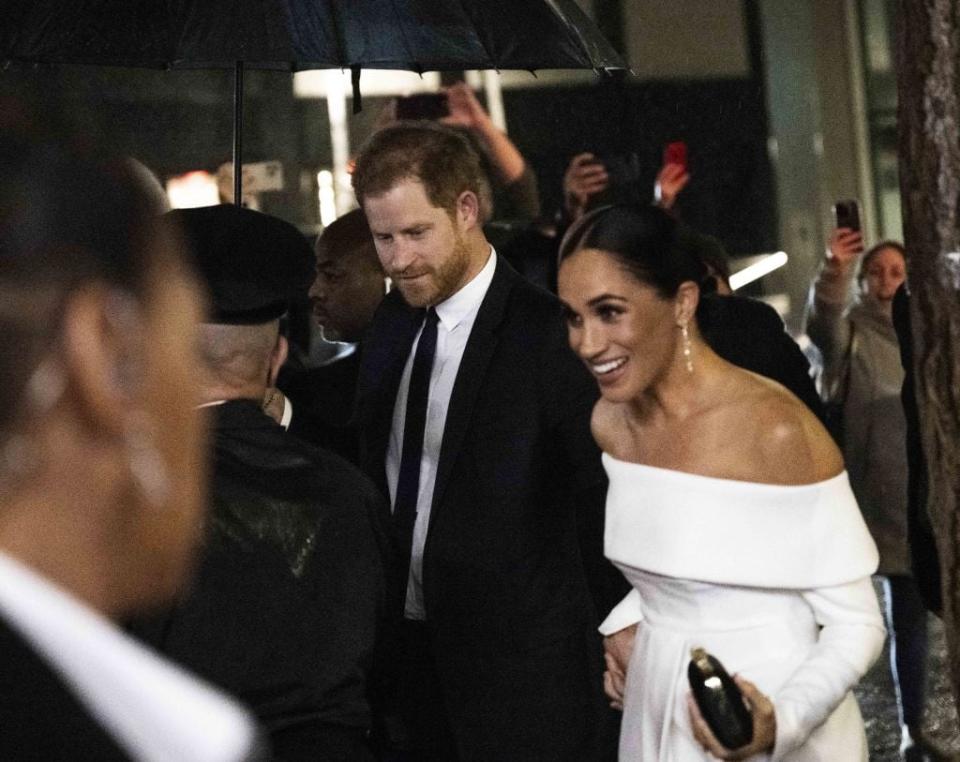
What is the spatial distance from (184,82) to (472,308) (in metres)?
11.9

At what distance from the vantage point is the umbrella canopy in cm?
455

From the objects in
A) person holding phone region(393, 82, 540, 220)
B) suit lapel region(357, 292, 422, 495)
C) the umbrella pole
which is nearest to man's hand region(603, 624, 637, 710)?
suit lapel region(357, 292, 422, 495)

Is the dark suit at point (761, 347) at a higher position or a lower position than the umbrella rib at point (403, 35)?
lower

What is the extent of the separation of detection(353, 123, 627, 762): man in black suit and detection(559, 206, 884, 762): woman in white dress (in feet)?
1.53

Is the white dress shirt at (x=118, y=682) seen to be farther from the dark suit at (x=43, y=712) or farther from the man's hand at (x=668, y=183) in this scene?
the man's hand at (x=668, y=183)


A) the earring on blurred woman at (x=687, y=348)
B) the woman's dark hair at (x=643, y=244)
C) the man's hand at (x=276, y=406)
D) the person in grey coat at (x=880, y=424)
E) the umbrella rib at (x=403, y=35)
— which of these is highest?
the umbrella rib at (x=403, y=35)

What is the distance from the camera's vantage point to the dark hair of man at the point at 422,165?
14.2 feet

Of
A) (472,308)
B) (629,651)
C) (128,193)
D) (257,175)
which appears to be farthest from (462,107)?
(128,193)

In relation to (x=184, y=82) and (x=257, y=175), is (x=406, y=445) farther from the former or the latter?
(x=184, y=82)

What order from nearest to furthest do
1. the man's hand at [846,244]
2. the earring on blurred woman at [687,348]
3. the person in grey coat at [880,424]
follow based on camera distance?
the earring on blurred woman at [687,348] → the person in grey coat at [880,424] → the man's hand at [846,244]

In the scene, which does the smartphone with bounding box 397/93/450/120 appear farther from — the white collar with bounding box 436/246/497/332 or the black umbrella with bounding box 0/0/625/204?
the white collar with bounding box 436/246/497/332

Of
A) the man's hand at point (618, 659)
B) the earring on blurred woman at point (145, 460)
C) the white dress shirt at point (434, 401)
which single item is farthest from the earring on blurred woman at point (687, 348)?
the earring on blurred woman at point (145, 460)

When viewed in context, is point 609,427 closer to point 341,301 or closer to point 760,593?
point 760,593

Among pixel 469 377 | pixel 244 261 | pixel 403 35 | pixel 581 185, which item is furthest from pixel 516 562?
pixel 581 185
